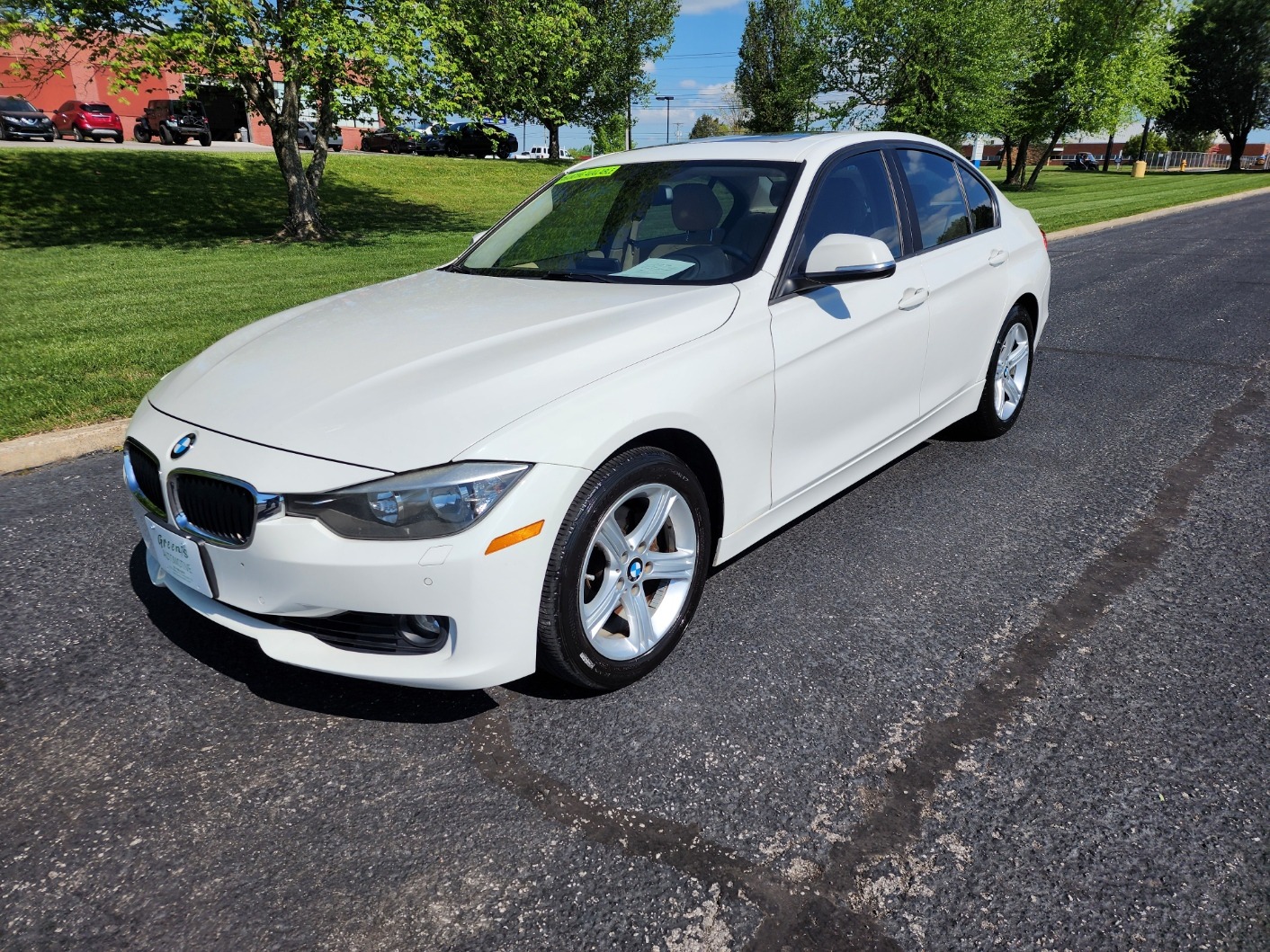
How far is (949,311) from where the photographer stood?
4.38m

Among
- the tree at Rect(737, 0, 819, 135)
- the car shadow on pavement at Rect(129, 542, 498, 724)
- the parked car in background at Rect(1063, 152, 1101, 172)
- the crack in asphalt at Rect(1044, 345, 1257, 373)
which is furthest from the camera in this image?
the parked car in background at Rect(1063, 152, 1101, 172)

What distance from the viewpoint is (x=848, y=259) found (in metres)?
3.34

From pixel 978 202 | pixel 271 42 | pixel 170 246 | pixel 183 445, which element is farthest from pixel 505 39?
pixel 183 445

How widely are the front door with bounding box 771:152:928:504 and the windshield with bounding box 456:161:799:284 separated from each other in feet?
0.71

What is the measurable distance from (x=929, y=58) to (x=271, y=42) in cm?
2700

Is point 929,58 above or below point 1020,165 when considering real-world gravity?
above

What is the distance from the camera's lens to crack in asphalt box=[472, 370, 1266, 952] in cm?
208

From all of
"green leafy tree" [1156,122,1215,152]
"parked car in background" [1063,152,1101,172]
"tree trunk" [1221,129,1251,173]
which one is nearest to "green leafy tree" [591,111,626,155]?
"parked car in background" [1063,152,1101,172]

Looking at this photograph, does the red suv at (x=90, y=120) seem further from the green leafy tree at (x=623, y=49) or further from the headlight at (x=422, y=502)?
the headlight at (x=422, y=502)

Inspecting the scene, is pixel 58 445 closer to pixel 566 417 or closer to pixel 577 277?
pixel 577 277

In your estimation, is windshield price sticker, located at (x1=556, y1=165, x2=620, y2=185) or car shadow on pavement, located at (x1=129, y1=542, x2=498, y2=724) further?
windshield price sticker, located at (x1=556, y1=165, x2=620, y2=185)

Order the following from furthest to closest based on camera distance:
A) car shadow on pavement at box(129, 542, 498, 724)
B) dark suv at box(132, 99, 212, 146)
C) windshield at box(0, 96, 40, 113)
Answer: dark suv at box(132, 99, 212, 146) → windshield at box(0, 96, 40, 113) → car shadow on pavement at box(129, 542, 498, 724)

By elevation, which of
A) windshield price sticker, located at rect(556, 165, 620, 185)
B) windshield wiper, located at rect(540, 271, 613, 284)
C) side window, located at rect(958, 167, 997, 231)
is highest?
windshield price sticker, located at rect(556, 165, 620, 185)

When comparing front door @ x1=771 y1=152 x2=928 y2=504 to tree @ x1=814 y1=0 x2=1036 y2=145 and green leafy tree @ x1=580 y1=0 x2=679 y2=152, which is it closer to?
tree @ x1=814 y1=0 x2=1036 y2=145
